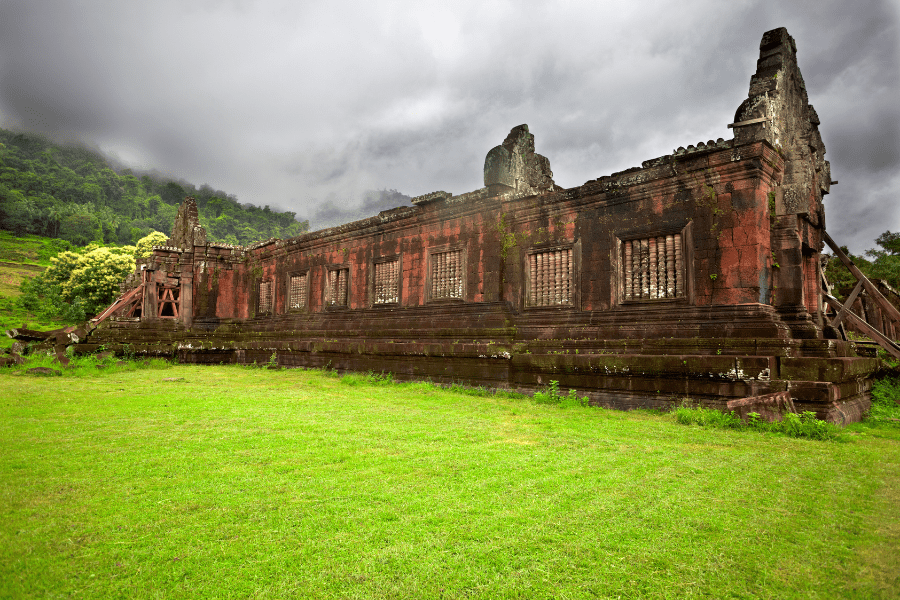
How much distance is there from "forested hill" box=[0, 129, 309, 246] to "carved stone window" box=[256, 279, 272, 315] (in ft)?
138

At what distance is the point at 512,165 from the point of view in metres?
11.2

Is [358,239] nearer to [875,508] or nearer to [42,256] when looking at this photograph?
[875,508]

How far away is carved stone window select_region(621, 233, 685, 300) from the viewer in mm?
8320

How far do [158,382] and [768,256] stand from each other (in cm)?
1196

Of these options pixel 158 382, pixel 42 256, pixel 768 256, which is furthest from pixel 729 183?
pixel 42 256

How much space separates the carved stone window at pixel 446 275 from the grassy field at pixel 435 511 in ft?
19.9

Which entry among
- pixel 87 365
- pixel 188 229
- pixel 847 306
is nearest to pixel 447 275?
pixel 847 306

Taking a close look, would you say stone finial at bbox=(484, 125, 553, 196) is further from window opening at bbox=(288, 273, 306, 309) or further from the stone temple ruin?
window opening at bbox=(288, 273, 306, 309)

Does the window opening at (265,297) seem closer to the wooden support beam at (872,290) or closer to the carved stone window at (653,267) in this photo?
the carved stone window at (653,267)

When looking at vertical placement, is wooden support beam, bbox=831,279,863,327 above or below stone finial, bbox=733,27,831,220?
below

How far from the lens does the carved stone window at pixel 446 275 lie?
11680 millimetres

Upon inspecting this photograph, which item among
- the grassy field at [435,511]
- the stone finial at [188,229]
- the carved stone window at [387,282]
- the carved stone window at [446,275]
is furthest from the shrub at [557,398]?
the stone finial at [188,229]

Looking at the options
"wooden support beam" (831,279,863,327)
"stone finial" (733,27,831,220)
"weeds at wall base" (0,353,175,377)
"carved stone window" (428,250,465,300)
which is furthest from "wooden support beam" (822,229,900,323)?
"weeds at wall base" (0,353,175,377)

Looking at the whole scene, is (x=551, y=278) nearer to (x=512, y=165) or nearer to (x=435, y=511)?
(x=512, y=165)
